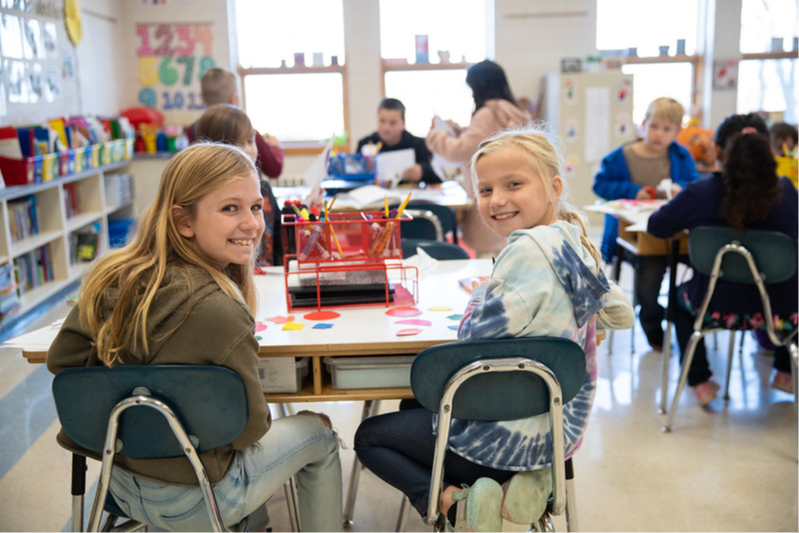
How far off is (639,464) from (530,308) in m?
1.37

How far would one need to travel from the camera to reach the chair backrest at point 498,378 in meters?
1.37

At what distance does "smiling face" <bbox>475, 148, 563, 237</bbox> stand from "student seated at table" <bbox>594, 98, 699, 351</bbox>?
1.95 m

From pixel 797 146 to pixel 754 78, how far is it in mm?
3511

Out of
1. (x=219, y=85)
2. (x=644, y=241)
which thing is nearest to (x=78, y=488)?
(x=644, y=241)

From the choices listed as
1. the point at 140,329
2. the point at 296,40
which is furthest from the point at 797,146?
the point at 296,40

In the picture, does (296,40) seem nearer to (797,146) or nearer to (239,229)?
(797,146)

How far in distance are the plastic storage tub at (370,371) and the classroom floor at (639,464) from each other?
2.25ft

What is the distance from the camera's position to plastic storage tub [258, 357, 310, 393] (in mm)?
1640

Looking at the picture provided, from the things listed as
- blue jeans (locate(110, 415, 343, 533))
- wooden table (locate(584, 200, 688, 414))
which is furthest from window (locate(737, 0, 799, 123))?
blue jeans (locate(110, 415, 343, 533))

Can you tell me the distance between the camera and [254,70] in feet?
21.8

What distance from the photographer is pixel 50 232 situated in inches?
182

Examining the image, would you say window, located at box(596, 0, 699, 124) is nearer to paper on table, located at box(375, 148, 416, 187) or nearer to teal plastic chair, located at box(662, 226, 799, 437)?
paper on table, located at box(375, 148, 416, 187)

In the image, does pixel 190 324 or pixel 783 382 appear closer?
pixel 190 324

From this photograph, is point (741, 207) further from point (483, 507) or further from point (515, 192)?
point (483, 507)
